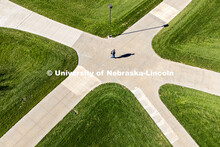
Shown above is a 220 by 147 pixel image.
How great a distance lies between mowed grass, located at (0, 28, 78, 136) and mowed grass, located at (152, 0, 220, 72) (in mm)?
8729

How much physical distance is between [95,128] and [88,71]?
15.9ft

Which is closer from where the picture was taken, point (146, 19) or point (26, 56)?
point (26, 56)

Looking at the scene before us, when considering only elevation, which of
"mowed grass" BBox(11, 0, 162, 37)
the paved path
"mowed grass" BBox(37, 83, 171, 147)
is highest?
"mowed grass" BBox(11, 0, 162, 37)

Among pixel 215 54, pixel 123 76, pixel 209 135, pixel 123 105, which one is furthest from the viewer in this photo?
pixel 215 54

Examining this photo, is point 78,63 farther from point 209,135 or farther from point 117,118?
point 209,135

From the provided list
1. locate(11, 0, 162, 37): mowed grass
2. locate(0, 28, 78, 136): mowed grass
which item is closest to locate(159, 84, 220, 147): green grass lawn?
locate(11, 0, 162, 37): mowed grass

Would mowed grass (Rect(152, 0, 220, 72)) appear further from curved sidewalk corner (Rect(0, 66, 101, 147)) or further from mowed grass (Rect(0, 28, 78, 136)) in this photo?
mowed grass (Rect(0, 28, 78, 136))

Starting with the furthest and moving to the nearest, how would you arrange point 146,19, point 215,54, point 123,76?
point 146,19, point 215,54, point 123,76

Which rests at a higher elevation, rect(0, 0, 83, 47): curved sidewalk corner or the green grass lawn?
rect(0, 0, 83, 47): curved sidewalk corner

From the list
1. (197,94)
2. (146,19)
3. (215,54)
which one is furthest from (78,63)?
(215,54)

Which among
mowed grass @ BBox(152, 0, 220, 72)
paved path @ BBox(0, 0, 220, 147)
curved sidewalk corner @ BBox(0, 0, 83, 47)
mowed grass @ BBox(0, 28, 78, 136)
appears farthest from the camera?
curved sidewalk corner @ BBox(0, 0, 83, 47)

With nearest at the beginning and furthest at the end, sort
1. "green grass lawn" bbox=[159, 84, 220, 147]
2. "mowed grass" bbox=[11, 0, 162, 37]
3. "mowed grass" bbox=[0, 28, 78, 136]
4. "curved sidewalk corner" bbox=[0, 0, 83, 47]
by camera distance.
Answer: "green grass lawn" bbox=[159, 84, 220, 147] → "mowed grass" bbox=[0, 28, 78, 136] → "curved sidewalk corner" bbox=[0, 0, 83, 47] → "mowed grass" bbox=[11, 0, 162, 37]

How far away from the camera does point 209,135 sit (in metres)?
12.6

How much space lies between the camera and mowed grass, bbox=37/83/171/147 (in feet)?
40.3
